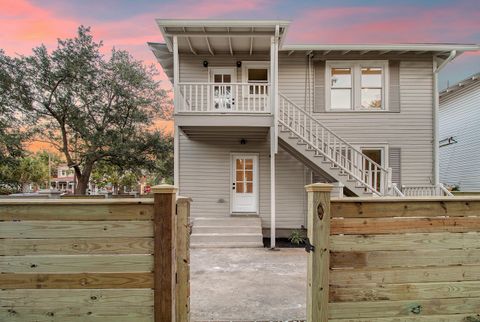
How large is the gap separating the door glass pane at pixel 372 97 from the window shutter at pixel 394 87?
27 cm

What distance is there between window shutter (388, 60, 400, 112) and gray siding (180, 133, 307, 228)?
10.6 ft

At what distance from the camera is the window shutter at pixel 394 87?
8.83 metres

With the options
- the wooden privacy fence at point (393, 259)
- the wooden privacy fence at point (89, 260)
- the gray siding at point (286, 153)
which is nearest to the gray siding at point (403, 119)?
the gray siding at point (286, 153)

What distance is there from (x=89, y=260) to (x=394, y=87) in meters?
9.13

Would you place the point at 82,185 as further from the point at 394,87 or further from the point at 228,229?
the point at 394,87

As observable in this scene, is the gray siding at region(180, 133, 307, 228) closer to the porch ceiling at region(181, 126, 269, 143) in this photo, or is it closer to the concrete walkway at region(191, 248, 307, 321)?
the porch ceiling at region(181, 126, 269, 143)

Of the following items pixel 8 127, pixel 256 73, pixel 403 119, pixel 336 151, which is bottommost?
pixel 336 151

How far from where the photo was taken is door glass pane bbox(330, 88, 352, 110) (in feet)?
29.2

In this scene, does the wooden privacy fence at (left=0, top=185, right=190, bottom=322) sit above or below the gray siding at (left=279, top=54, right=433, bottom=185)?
below

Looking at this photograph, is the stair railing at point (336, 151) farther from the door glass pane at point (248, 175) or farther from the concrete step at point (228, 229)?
the concrete step at point (228, 229)

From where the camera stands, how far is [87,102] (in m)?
13.8

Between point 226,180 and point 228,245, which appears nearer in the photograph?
point 228,245

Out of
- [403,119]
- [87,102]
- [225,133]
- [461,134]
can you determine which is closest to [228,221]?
[225,133]

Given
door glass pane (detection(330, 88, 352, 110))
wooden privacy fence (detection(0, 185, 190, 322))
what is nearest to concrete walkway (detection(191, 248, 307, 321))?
wooden privacy fence (detection(0, 185, 190, 322))
